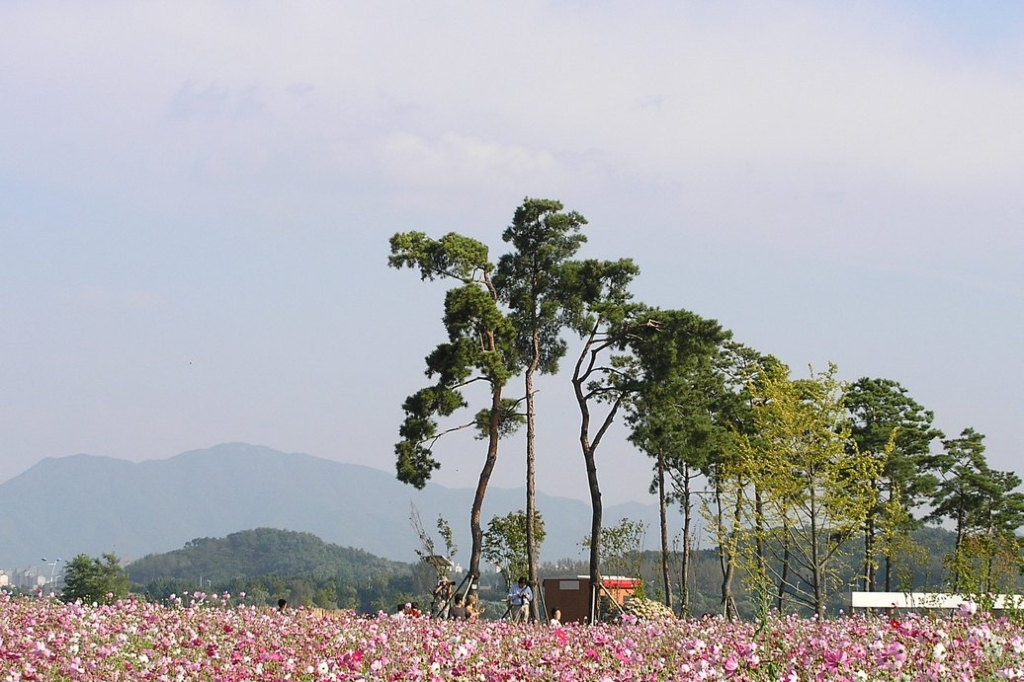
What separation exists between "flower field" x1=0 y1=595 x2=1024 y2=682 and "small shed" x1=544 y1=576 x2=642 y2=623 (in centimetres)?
2453

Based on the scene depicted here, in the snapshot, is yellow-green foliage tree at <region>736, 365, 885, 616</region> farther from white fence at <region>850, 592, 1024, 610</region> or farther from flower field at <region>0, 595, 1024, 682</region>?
flower field at <region>0, 595, 1024, 682</region>

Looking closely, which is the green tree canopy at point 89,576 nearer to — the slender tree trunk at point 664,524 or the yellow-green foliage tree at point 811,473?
the slender tree trunk at point 664,524

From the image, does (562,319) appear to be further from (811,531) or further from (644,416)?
(811,531)

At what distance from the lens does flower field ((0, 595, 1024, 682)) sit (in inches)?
254

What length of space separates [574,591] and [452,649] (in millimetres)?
28925

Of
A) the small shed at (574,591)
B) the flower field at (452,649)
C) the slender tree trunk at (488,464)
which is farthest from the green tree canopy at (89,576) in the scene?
the flower field at (452,649)

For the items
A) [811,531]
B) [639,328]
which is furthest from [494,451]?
[811,531]

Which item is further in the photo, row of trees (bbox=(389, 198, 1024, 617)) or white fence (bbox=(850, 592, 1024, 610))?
row of trees (bbox=(389, 198, 1024, 617))

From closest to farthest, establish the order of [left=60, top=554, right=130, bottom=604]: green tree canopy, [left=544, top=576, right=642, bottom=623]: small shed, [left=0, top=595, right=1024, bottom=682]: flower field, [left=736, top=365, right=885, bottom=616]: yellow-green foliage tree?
[left=0, top=595, right=1024, bottom=682]: flower field
[left=736, top=365, right=885, bottom=616]: yellow-green foliage tree
[left=544, top=576, right=642, bottom=623]: small shed
[left=60, top=554, right=130, bottom=604]: green tree canopy

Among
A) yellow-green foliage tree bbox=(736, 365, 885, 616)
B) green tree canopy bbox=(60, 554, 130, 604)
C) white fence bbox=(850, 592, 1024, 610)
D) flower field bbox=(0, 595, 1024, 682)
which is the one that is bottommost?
green tree canopy bbox=(60, 554, 130, 604)

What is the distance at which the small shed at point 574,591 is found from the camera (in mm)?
35906

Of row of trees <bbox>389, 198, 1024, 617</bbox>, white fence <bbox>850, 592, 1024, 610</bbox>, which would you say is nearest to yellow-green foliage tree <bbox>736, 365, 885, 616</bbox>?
row of trees <bbox>389, 198, 1024, 617</bbox>

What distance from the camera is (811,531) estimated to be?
25.2m

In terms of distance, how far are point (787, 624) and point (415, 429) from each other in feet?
66.3
